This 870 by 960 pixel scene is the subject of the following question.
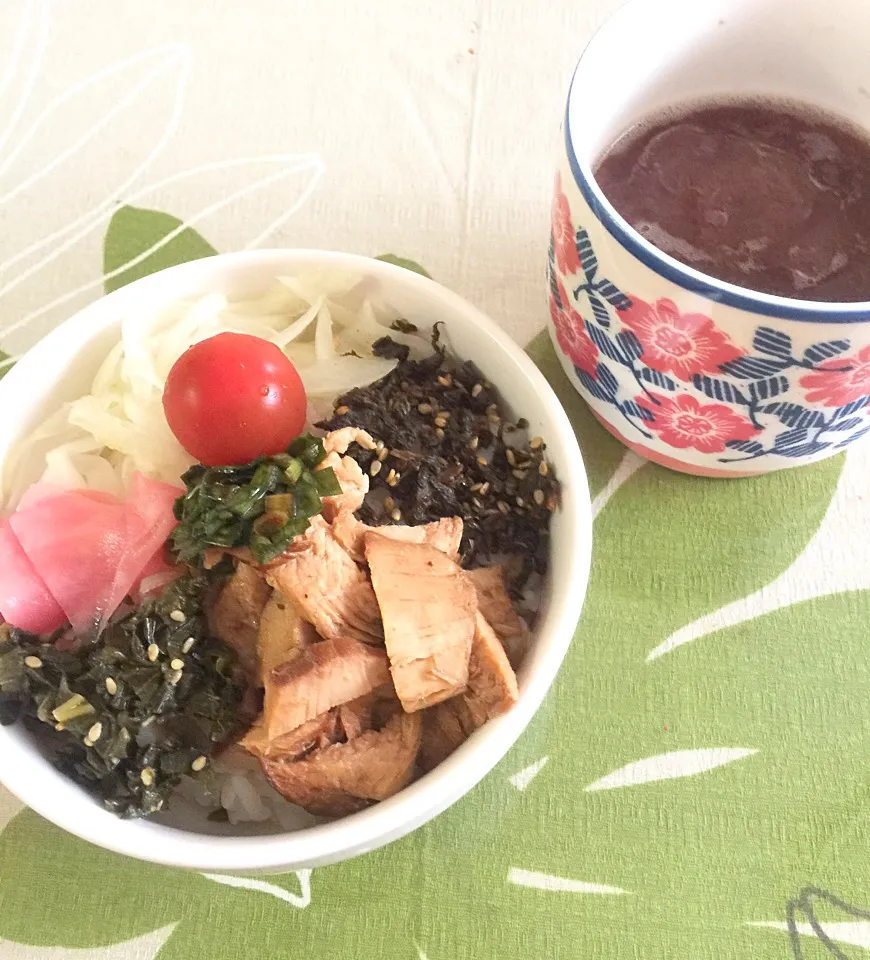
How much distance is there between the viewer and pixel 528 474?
1078 millimetres

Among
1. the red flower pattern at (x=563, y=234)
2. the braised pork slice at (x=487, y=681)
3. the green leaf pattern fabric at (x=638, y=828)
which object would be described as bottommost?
the green leaf pattern fabric at (x=638, y=828)

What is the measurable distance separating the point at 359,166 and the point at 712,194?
26.6 inches

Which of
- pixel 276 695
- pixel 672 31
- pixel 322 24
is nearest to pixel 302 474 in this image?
pixel 276 695

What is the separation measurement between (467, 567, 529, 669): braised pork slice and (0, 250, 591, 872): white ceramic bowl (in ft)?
0.09

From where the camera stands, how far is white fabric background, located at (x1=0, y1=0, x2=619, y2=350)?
1388mm

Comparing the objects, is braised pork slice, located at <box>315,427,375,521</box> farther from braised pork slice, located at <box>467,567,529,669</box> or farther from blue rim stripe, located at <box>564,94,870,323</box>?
blue rim stripe, located at <box>564,94,870,323</box>

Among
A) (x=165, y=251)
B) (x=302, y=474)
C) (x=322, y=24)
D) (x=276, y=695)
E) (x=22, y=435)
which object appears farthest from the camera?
(x=322, y=24)

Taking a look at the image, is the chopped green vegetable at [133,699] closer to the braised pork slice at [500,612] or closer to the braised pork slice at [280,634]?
the braised pork slice at [280,634]

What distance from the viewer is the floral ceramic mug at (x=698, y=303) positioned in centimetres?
82

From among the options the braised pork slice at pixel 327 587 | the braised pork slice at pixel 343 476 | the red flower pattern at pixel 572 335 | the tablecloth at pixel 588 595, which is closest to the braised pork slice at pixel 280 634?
the braised pork slice at pixel 327 587

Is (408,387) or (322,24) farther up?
(322,24)

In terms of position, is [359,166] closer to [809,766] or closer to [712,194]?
[712,194]

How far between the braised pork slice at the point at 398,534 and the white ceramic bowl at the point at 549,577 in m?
0.13

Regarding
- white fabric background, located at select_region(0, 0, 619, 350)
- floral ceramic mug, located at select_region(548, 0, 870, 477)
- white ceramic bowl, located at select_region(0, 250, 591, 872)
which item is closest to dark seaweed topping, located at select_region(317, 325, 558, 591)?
white ceramic bowl, located at select_region(0, 250, 591, 872)
